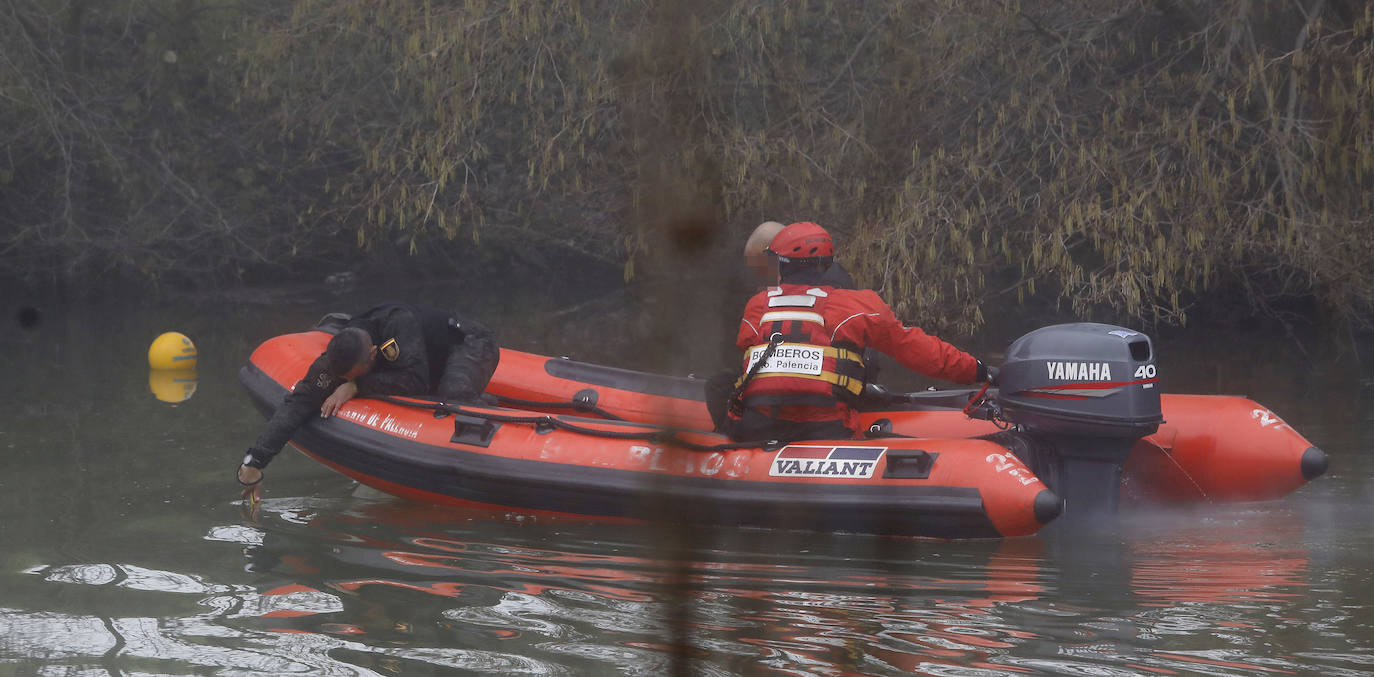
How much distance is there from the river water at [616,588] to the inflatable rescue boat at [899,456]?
0.10 m

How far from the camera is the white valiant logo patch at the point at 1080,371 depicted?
4629mm

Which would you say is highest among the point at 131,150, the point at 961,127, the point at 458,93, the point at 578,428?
the point at 131,150

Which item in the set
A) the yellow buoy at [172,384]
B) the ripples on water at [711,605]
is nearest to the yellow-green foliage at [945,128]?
the yellow buoy at [172,384]

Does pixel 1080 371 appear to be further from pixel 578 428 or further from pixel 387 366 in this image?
pixel 387 366

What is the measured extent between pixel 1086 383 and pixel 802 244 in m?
1.06

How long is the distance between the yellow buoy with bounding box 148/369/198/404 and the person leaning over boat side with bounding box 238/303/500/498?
320 cm

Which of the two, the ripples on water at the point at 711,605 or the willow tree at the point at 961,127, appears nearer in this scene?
the ripples on water at the point at 711,605

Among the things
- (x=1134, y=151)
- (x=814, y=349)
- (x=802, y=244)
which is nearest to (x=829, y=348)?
(x=814, y=349)

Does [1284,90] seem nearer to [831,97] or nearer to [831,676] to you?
[831,97]

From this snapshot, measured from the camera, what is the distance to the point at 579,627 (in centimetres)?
380

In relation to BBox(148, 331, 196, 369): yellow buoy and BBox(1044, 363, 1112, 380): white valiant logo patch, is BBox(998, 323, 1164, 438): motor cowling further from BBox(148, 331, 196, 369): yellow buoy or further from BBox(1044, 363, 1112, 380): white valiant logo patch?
BBox(148, 331, 196, 369): yellow buoy

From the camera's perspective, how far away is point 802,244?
5.02 m

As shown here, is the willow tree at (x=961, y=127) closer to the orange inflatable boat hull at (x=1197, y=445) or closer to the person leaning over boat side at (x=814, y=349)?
the orange inflatable boat hull at (x=1197, y=445)

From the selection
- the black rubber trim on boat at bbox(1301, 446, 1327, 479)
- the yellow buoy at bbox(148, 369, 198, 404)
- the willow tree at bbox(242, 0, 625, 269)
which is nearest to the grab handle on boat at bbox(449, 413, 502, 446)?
the black rubber trim on boat at bbox(1301, 446, 1327, 479)
